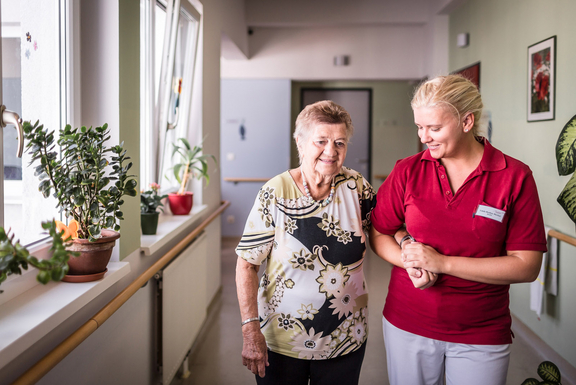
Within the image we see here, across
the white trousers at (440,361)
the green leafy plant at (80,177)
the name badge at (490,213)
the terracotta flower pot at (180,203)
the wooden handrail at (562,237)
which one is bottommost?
the white trousers at (440,361)

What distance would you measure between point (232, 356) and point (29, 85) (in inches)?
91.5

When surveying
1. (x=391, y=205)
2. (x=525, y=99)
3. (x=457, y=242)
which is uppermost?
(x=525, y=99)

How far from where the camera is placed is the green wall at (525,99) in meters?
3.11

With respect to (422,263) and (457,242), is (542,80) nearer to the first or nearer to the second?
(457,242)

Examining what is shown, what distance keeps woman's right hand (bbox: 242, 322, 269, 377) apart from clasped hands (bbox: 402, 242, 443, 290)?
1.72 ft

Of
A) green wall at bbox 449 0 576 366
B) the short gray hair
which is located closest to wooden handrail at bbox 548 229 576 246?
green wall at bbox 449 0 576 366

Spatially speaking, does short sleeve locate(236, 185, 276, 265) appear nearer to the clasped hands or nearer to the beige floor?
the clasped hands

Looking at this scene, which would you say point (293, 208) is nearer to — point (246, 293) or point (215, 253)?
point (246, 293)

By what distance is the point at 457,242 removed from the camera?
56.5 inches

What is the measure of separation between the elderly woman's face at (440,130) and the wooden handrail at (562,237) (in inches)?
72.0

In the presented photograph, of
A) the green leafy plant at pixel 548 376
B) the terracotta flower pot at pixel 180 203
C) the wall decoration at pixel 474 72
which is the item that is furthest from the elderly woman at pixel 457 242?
the wall decoration at pixel 474 72

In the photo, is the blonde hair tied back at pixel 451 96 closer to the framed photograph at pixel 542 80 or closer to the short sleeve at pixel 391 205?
the short sleeve at pixel 391 205

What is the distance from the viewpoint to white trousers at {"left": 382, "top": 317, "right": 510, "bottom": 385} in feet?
4.68

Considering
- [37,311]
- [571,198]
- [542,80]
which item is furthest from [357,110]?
[37,311]
